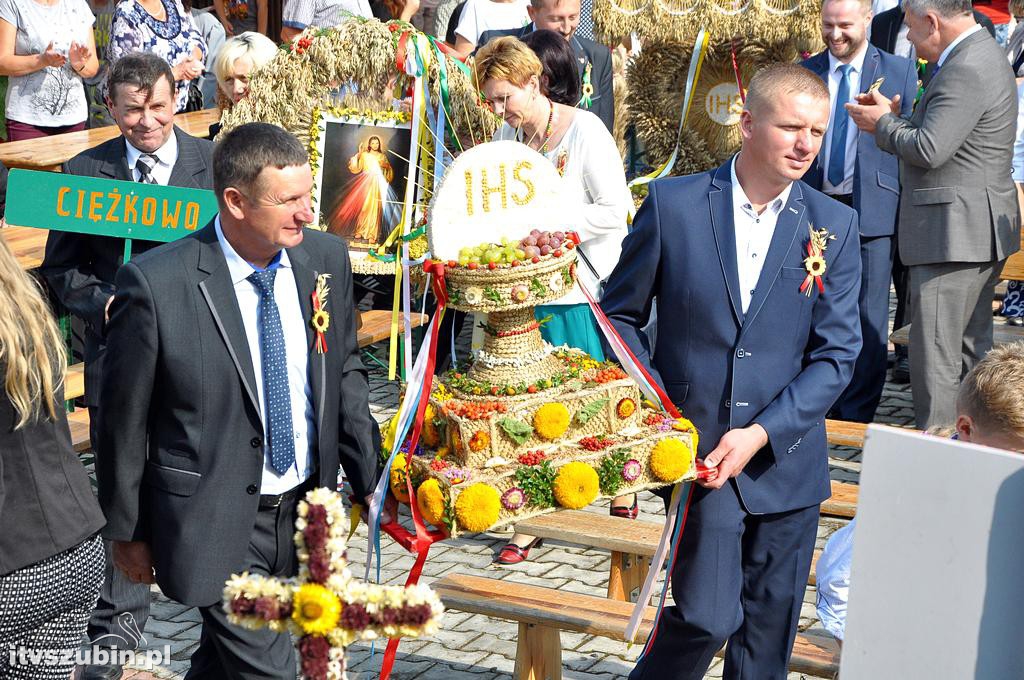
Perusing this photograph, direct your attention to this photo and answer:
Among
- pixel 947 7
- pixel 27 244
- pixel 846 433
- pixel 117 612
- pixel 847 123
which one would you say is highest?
pixel 947 7

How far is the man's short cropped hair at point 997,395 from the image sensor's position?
3.22m

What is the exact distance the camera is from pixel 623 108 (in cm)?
924

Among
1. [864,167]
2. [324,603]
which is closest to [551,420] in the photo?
[324,603]

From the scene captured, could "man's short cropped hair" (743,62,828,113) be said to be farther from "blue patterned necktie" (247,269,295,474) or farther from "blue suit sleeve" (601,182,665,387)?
"blue patterned necktie" (247,269,295,474)

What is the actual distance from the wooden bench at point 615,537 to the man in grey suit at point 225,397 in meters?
1.64

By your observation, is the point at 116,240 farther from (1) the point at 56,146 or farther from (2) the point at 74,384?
(1) the point at 56,146

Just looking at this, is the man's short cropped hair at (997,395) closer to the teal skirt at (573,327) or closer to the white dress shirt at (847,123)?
the teal skirt at (573,327)

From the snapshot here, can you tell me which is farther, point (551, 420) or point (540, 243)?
point (540, 243)

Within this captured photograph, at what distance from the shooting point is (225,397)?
368 centimetres

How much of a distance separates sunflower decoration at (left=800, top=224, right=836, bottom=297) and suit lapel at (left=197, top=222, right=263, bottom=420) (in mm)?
1727

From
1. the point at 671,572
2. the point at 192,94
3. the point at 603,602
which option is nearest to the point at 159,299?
the point at 671,572

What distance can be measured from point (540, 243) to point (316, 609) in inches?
66.0

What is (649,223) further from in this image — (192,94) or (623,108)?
(192,94)

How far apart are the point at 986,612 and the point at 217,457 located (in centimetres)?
230
